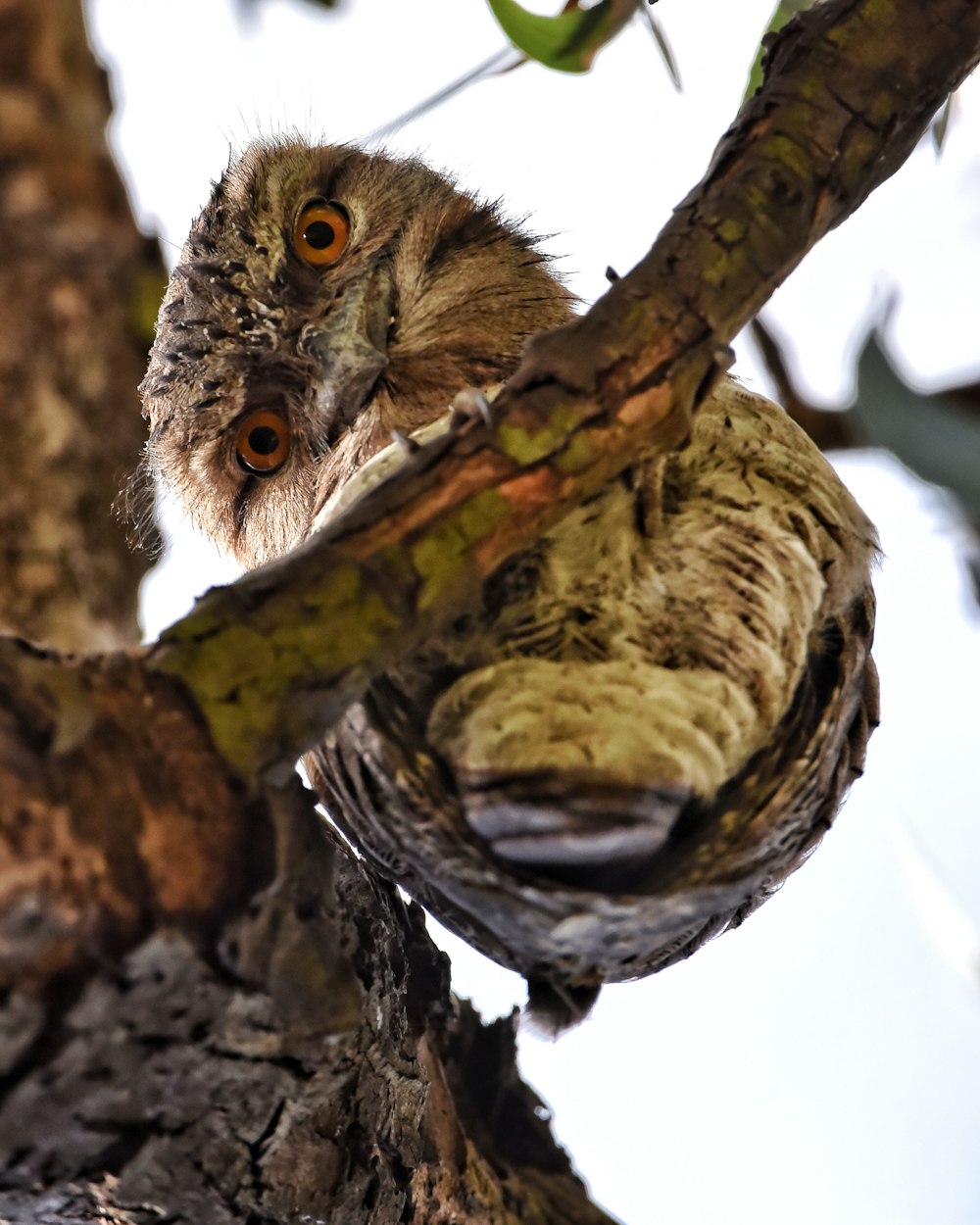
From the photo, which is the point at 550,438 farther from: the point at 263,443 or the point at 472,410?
the point at 263,443

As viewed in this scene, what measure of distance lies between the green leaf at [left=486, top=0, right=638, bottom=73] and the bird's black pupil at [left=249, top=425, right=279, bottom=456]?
798 millimetres

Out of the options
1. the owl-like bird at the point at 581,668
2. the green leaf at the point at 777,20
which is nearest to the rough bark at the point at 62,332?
the owl-like bird at the point at 581,668

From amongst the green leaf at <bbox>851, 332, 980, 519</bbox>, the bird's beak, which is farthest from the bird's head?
the green leaf at <bbox>851, 332, 980, 519</bbox>

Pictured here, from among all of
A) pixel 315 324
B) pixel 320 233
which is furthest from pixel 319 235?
pixel 315 324

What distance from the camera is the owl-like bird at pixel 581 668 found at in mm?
1151

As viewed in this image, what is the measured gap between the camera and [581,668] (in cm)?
130

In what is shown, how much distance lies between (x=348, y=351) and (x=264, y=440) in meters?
0.31

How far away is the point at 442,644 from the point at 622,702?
0.71 feet

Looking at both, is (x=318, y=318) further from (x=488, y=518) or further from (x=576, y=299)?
(x=488, y=518)

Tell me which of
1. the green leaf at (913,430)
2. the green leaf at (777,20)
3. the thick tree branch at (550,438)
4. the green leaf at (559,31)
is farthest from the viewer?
the green leaf at (777,20)

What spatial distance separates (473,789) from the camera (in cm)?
116

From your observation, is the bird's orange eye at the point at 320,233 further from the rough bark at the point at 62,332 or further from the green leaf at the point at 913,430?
the green leaf at the point at 913,430

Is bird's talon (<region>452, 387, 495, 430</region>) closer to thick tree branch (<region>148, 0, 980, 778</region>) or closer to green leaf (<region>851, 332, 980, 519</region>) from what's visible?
thick tree branch (<region>148, 0, 980, 778</region>)

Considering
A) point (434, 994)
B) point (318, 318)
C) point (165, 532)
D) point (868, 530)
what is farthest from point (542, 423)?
point (165, 532)
